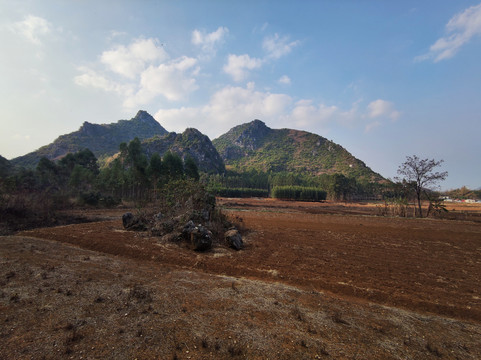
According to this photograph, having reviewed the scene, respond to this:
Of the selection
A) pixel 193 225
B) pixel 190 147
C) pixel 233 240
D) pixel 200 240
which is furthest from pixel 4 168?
pixel 190 147

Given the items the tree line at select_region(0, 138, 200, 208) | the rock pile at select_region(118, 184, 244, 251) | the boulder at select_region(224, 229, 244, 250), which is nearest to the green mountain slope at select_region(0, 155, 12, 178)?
the tree line at select_region(0, 138, 200, 208)

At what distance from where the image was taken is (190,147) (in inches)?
6895

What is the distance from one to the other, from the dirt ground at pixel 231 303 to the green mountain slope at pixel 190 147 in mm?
153354

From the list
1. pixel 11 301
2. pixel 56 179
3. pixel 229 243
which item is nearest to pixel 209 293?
pixel 11 301

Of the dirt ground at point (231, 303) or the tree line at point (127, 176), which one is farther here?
the tree line at point (127, 176)

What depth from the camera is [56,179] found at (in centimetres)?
5931

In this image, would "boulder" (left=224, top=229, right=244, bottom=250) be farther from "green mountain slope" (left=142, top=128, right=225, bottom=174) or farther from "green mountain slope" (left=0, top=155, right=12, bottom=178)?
"green mountain slope" (left=142, top=128, right=225, bottom=174)

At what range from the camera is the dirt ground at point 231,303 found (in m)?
4.08

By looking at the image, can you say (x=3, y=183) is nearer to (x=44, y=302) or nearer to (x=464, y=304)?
(x=44, y=302)

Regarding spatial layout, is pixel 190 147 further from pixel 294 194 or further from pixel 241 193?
pixel 294 194

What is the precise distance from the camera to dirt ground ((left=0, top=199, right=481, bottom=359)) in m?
4.08

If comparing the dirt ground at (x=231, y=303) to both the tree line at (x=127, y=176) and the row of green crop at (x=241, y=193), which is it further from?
the row of green crop at (x=241, y=193)

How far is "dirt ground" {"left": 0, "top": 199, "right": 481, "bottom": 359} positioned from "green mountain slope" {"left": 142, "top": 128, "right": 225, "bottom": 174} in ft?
503

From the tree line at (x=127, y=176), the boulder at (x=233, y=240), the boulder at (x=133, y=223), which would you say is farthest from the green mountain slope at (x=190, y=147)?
the boulder at (x=233, y=240)
